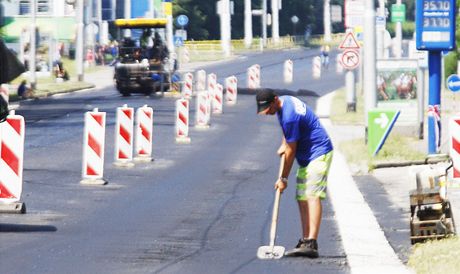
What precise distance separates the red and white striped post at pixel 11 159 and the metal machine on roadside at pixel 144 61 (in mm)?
38554

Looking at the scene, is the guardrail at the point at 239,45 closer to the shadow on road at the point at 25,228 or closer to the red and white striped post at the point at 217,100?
the red and white striped post at the point at 217,100

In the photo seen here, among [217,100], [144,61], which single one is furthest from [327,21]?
[217,100]

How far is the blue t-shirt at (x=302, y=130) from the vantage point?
13.5 meters

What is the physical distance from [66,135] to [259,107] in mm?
22865

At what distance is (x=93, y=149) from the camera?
74.7ft

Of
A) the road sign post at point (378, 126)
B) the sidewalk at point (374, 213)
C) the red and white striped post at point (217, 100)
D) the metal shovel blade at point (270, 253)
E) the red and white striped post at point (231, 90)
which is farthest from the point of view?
the red and white striped post at point (231, 90)

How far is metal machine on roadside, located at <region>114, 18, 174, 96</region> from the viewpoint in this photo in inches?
2253

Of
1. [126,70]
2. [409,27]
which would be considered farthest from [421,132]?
[409,27]

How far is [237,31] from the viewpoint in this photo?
467 ft

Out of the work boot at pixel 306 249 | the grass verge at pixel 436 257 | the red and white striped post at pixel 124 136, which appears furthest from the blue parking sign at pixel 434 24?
the work boot at pixel 306 249

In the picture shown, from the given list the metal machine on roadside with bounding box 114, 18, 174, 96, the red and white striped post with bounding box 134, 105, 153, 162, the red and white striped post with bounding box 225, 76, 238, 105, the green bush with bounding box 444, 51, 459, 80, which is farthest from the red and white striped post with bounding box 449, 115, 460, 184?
the green bush with bounding box 444, 51, 459, 80

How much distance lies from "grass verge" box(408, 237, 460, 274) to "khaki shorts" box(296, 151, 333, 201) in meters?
1.06

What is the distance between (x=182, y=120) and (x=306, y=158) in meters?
19.6

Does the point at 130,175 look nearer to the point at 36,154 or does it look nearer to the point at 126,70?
the point at 36,154
